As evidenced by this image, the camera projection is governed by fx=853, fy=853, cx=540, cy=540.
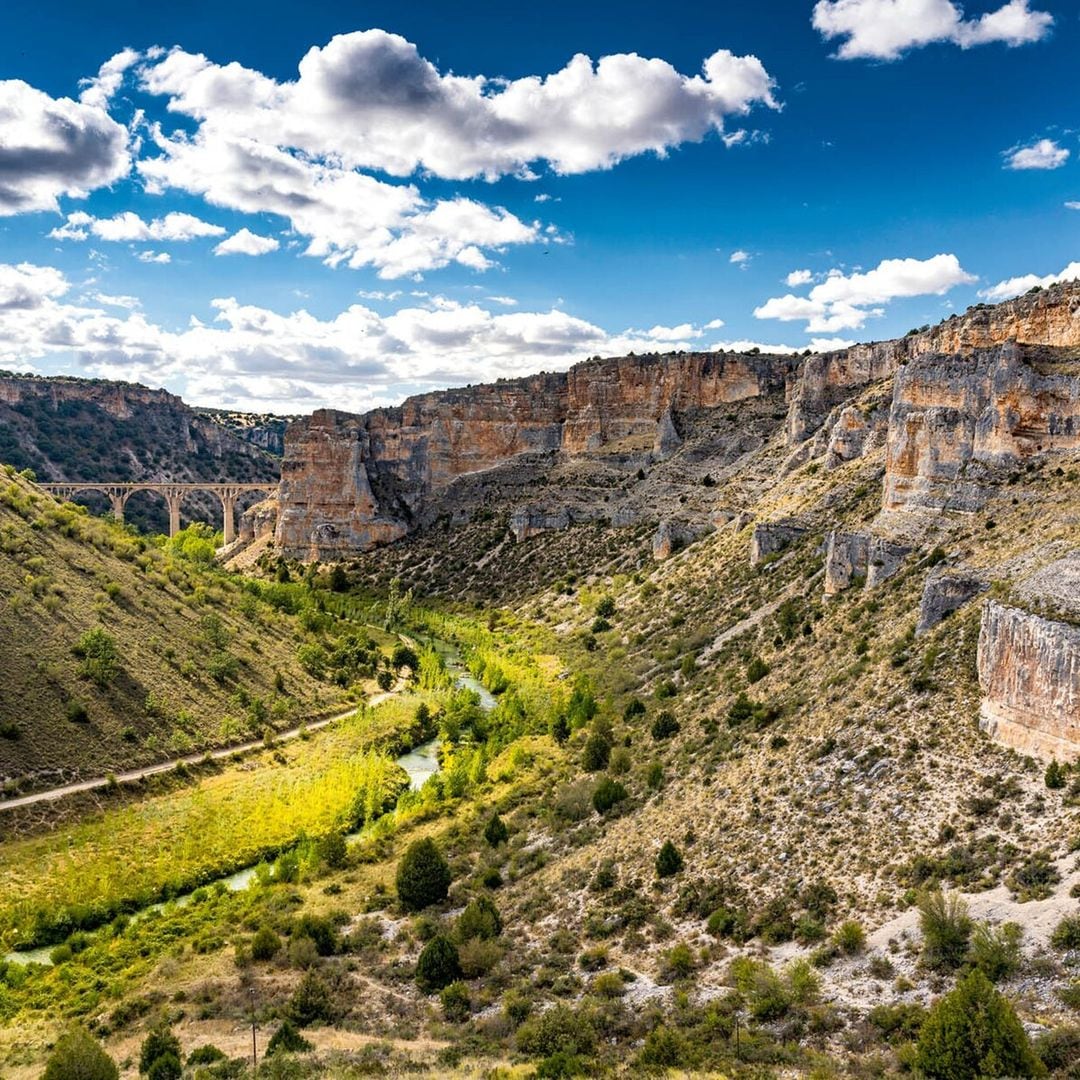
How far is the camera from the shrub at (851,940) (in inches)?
688

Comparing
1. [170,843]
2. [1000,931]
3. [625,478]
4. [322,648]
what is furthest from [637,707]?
[625,478]

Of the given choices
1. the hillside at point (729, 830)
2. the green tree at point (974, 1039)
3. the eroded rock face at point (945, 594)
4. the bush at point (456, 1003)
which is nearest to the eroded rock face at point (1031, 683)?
the hillside at point (729, 830)

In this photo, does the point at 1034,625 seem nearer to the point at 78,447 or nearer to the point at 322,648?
the point at 322,648

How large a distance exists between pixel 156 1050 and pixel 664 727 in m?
19.6

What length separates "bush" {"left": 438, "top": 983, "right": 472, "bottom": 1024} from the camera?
19.7 m

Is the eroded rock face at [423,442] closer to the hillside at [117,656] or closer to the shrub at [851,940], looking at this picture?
the hillside at [117,656]

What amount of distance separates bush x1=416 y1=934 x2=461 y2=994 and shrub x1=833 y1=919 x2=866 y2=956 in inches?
371

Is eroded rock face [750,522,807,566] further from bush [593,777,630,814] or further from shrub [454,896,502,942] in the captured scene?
shrub [454,896,502,942]

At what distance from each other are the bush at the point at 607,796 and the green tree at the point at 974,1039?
15186mm

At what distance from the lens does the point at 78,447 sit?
138m

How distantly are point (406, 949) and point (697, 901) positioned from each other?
826 cm

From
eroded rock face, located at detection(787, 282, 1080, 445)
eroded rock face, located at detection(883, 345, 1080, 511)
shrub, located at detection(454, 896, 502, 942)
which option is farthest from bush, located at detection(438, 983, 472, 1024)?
eroded rock face, located at detection(787, 282, 1080, 445)

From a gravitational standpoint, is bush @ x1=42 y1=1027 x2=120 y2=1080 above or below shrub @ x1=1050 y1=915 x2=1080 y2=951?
below

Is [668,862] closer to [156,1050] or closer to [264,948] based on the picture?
[264,948]
